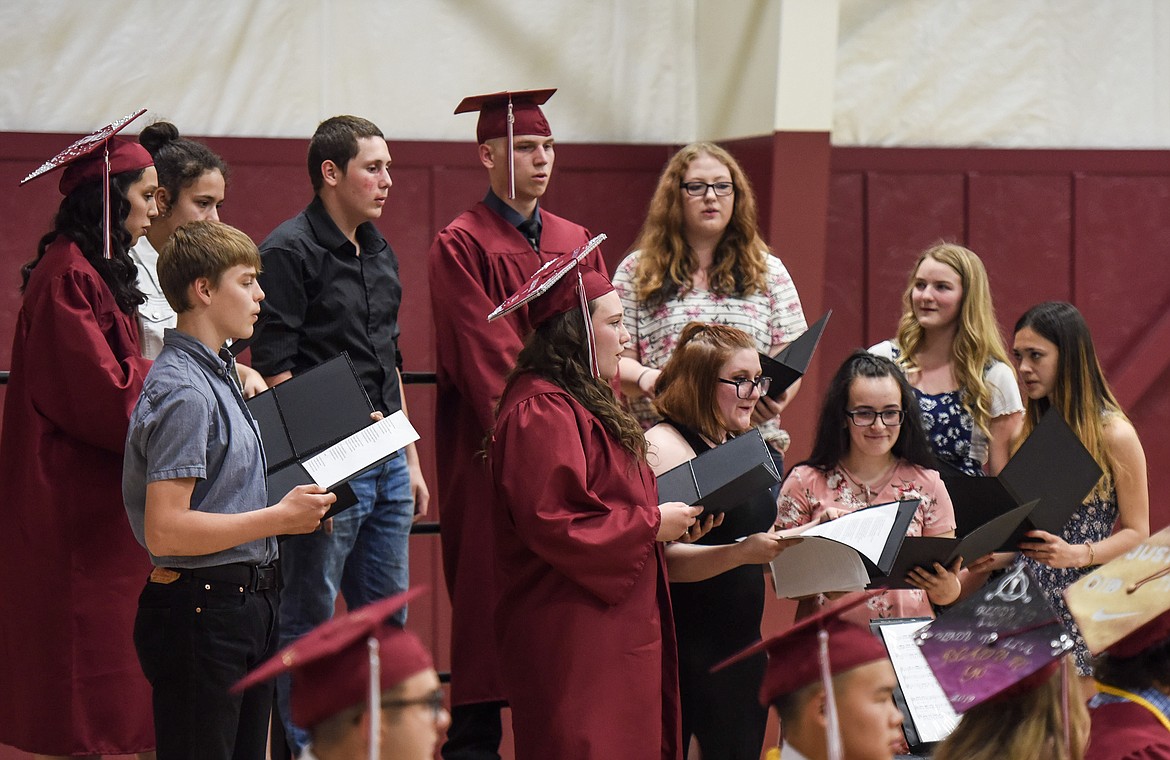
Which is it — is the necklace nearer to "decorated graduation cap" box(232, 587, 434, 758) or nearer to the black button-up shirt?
the black button-up shirt

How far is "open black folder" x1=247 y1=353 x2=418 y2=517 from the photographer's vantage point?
2930 mm

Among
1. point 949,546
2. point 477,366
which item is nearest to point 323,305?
point 477,366

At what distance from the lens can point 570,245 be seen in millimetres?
3957

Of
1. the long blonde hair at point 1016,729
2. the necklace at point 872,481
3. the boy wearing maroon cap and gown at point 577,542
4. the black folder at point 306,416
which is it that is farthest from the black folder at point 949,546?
the black folder at point 306,416

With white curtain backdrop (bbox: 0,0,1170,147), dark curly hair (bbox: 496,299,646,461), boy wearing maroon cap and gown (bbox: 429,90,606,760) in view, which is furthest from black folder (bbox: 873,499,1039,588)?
white curtain backdrop (bbox: 0,0,1170,147)

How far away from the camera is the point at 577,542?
296cm

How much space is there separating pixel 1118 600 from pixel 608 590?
1052 millimetres

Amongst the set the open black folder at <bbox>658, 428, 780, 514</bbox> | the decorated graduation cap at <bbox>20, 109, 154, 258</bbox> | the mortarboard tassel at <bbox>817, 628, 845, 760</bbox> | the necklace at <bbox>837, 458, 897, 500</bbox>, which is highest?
the decorated graduation cap at <bbox>20, 109, 154, 258</bbox>

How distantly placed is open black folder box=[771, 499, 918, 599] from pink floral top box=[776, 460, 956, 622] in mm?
254

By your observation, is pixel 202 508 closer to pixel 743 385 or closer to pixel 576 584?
pixel 576 584

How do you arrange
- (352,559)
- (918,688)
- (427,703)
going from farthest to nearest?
(352,559), (918,688), (427,703)

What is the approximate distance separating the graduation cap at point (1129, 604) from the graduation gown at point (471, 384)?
1.68 m

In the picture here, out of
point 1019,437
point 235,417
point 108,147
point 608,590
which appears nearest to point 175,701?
point 235,417

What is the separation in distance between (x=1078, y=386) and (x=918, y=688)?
1263mm
